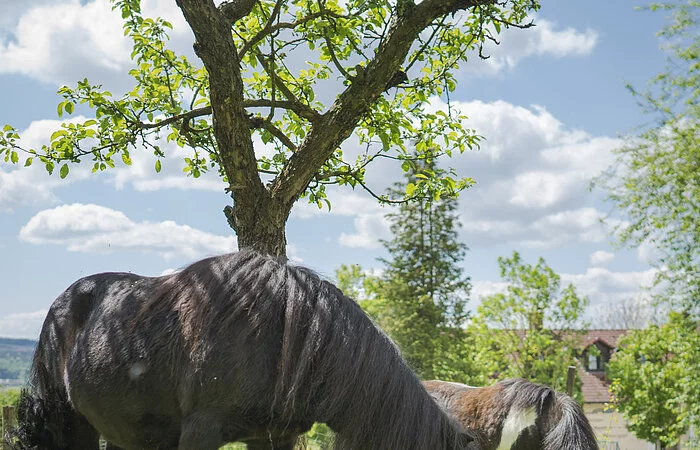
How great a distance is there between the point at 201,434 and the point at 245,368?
0.35m

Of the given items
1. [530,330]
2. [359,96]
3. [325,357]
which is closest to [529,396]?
[359,96]

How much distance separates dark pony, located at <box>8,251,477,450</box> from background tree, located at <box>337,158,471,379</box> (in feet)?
79.1

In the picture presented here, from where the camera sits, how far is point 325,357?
3.20m

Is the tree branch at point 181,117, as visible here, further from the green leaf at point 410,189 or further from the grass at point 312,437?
the grass at point 312,437

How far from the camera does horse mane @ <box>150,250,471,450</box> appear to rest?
10.1 ft

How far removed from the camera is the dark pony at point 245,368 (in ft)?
10.1

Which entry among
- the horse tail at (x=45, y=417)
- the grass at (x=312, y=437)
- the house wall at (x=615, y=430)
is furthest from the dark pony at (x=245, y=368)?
the house wall at (x=615, y=430)

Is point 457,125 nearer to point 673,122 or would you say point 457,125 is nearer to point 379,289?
point 673,122

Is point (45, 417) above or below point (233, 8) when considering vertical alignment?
below

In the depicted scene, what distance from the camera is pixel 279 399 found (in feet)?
10.2

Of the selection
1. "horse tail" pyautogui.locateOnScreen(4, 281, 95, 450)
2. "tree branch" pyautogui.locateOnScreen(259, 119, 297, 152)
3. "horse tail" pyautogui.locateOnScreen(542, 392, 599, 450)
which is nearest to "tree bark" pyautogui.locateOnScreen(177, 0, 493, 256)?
"tree branch" pyautogui.locateOnScreen(259, 119, 297, 152)

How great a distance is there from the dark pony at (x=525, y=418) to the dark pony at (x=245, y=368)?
7.46 ft

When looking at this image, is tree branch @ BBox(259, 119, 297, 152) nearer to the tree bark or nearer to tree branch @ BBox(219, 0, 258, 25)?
the tree bark

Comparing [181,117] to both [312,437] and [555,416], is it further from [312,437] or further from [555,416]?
[555,416]
